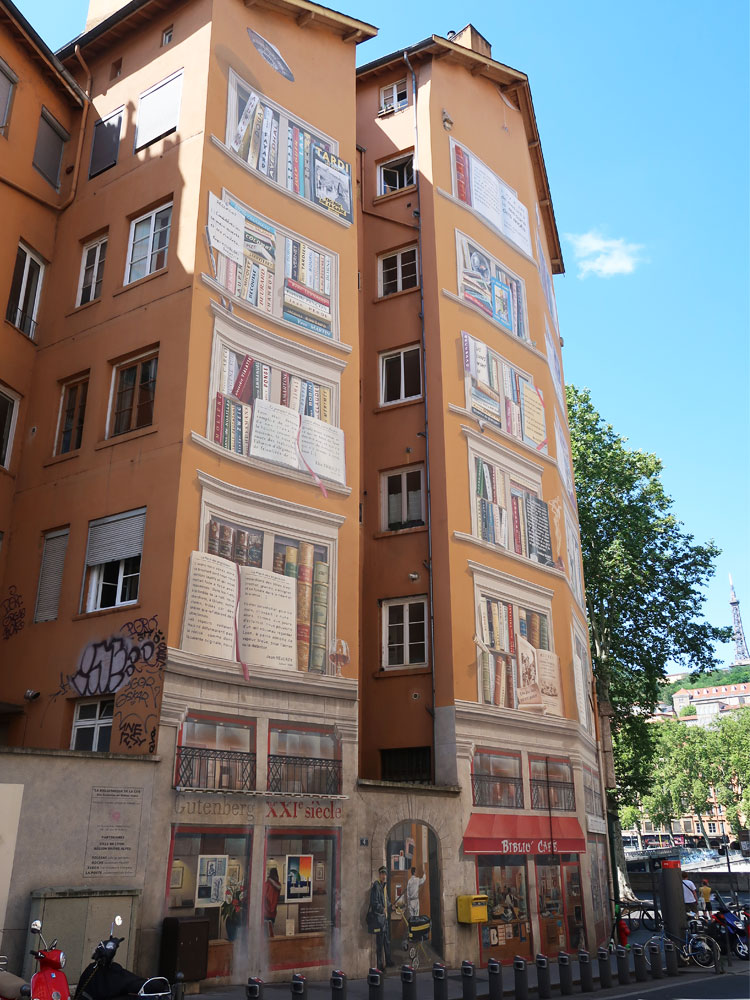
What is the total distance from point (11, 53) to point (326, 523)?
1415 cm

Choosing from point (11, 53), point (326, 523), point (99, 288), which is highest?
point (11, 53)

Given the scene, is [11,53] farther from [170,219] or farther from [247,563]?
[247,563]

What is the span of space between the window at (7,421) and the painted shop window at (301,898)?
1049 cm

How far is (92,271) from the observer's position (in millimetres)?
21438

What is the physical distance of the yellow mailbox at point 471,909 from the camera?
18.4 m

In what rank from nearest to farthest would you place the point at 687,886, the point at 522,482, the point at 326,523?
the point at 326,523, the point at 687,886, the point at 522,482

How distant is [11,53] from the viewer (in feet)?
71.2

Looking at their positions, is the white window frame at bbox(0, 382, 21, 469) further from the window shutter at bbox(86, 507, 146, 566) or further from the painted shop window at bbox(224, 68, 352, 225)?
the painted shop window at bbox(224, 68, 352, 225)

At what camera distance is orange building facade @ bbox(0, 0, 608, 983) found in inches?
607

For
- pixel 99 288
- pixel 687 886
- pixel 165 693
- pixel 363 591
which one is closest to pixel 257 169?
pixel 99 288

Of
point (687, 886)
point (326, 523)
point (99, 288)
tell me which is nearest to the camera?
point (326, 523)

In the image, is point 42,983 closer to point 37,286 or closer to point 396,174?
point 37,286

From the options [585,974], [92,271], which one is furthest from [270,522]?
[585,974]

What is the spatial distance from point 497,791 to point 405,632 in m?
4.39
